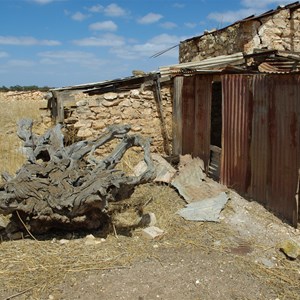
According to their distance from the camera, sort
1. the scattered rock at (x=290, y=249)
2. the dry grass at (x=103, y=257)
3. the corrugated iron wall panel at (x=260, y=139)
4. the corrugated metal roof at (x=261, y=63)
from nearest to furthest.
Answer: the dry grass at (x=103, y=257), the scattered rock at (x=290, y=249), the corrugated iron wall panel at (x=260, y=139), the corrugated metal roof at (x=261, y=63)

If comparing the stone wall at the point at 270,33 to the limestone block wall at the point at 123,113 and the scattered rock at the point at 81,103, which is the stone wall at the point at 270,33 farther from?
the scattered rock at the point at 81,103

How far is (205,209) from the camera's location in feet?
18.7

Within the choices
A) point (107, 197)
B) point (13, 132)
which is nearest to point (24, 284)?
point (107, 197)

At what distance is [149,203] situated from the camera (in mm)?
6059

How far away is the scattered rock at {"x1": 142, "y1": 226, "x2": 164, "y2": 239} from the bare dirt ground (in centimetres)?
7

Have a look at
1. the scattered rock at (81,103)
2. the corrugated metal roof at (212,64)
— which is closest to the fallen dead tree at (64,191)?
the corrugated metal roof at (212,64)

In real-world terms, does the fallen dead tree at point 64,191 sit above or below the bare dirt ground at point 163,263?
above

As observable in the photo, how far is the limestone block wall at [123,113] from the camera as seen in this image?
834 cm

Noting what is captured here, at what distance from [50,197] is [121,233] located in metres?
1.13

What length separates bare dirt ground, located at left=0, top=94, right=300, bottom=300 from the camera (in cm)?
361

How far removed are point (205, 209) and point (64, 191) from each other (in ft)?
7.55

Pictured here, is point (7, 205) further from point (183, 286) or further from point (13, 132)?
point (13, 132)

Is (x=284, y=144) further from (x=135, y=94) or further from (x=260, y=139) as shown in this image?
(x=135, y=94)

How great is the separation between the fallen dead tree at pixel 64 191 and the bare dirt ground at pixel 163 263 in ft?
Answer: 0.93
